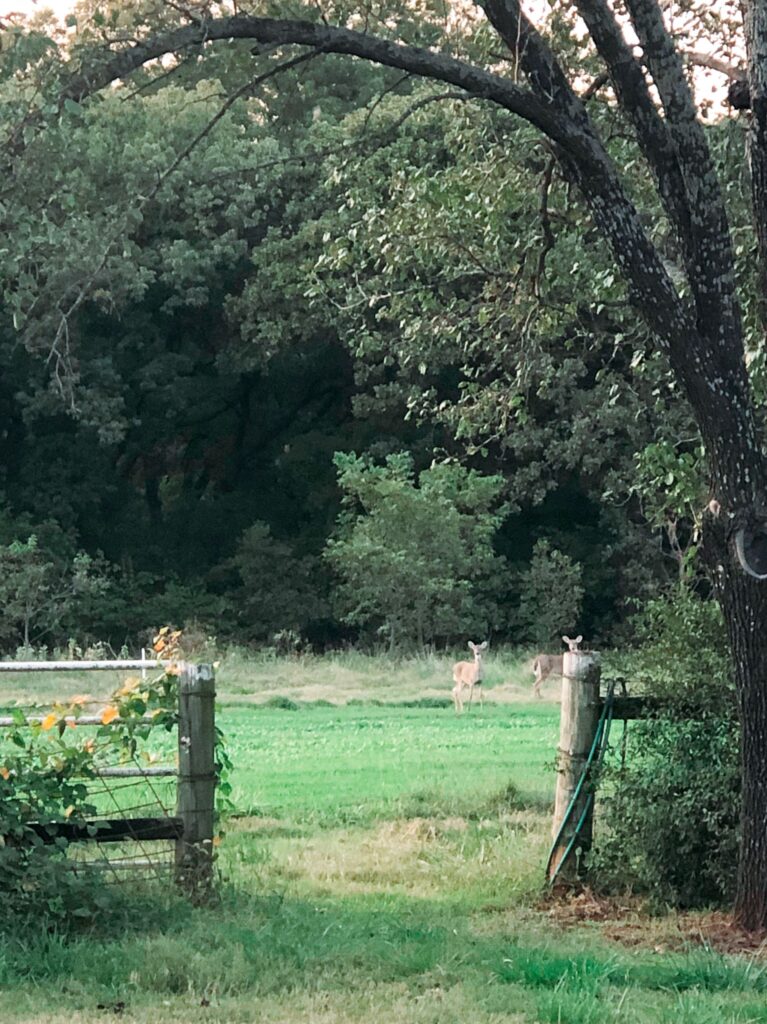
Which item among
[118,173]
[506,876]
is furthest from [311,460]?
[506,876]

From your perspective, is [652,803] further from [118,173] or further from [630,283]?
[118,173]

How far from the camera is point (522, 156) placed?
9508 mm

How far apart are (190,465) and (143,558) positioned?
3.60 metres

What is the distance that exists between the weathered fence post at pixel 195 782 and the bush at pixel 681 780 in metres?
2.13

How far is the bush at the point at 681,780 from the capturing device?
720 centimetres

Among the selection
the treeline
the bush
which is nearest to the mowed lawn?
the bush

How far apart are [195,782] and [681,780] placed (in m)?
2.53

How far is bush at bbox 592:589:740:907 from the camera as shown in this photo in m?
7.20

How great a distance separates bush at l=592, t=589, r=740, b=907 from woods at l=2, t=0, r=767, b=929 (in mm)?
417

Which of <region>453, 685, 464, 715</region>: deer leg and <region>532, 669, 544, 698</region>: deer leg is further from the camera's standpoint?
<region>532, 669, 544, 698</region>: deer leg

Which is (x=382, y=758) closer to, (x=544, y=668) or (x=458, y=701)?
(x=458, y=701)

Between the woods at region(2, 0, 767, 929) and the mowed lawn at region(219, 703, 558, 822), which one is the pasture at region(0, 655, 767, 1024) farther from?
the woods at region(2, 0, 767, 929)

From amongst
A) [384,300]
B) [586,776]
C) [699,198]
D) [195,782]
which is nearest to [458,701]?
[384,300]

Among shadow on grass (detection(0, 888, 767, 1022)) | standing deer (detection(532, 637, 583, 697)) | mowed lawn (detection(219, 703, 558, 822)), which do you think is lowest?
mowed lawn (detection(219, 703, 558, 822))
